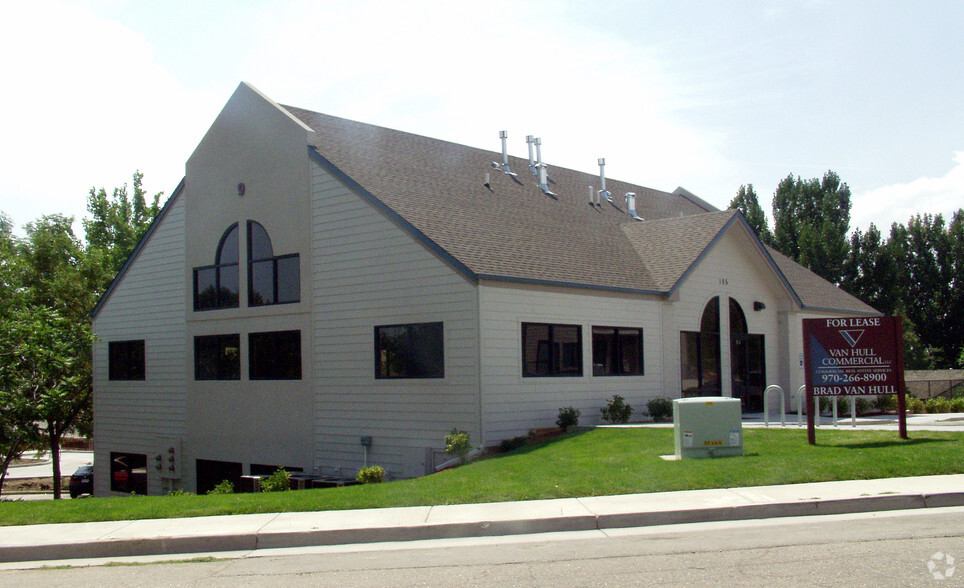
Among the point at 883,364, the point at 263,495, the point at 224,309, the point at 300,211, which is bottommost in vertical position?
the point at 263,495

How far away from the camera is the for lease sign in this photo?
622 inches

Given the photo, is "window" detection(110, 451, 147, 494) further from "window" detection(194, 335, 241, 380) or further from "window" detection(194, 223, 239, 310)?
"window" detection(194, 223, 239, 310)

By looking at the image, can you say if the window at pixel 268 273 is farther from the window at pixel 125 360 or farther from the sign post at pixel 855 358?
the sign post at pixel 855 358

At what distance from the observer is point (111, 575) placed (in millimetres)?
9148

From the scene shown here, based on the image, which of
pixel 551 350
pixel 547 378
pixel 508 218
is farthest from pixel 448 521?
pixel 508 218

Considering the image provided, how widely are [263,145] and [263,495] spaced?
12.8 m

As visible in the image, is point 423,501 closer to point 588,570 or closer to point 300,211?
point 588,570

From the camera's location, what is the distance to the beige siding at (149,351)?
2675 centimetres

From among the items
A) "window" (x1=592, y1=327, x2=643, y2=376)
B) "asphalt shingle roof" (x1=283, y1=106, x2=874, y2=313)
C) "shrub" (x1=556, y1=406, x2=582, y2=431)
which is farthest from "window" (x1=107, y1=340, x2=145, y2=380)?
"window" (x1=592, y1=327, x2=643, y2=376)

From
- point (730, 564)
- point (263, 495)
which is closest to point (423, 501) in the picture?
point (263, 495)

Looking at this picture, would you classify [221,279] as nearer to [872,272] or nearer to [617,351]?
[617,351]

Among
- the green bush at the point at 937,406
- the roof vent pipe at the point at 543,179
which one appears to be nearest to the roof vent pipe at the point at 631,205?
the roof vent pipe at the point at 543,179

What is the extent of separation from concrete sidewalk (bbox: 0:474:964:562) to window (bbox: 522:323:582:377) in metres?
8.41

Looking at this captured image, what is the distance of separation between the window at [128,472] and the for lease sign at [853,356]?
20.2m
